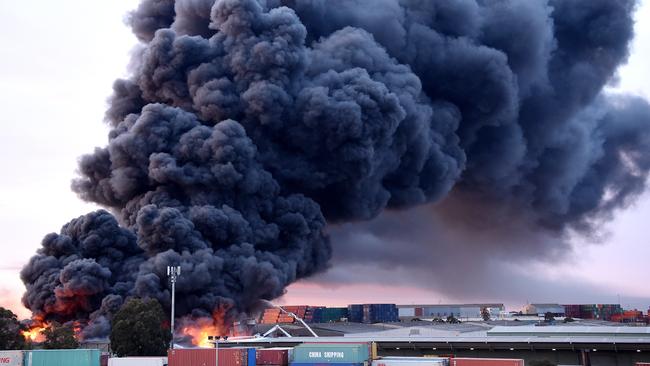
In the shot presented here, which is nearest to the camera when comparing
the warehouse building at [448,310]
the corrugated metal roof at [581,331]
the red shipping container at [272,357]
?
the red shipping container at [272,357]

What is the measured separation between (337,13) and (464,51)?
47.5ft

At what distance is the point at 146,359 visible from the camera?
44.3m

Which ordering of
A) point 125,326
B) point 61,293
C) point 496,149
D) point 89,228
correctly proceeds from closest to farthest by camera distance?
point 125,326
point 61,293
point 89,228
point 496,149

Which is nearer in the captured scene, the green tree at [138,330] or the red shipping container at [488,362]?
the red shipping container at [488,362]

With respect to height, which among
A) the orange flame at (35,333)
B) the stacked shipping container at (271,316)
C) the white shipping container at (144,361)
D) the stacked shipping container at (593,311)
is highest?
the stacked shipping container at (593,311)

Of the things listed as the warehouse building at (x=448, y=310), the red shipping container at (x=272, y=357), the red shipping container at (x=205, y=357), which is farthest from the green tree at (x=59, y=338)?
the warehouse building at (x=448, y=310)

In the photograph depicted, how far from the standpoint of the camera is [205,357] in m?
42.2

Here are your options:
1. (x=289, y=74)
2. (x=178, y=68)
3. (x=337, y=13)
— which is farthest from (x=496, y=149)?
(x=178, y=68)

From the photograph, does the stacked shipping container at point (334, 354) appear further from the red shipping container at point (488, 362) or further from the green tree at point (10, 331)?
the green tree at point (10, 331)

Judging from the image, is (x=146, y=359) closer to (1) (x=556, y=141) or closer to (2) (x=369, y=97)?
(2) (x=369, y=97)

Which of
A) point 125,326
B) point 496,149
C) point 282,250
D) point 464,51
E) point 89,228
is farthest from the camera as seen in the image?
point 496,149

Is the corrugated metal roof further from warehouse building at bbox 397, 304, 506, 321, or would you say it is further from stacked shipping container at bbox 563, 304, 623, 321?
stacked shipping container at bbox 563, 304, 623, 321

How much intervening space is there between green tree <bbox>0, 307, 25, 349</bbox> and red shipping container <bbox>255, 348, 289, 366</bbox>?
74.1ft

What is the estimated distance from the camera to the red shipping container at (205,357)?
135 feet
